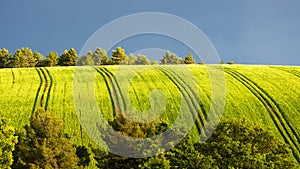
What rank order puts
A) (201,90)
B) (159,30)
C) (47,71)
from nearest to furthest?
(159,30) → (201,90) → (47,71)

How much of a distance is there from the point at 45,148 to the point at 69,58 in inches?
3496

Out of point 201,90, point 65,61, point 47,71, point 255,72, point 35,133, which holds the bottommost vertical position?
point 35,133

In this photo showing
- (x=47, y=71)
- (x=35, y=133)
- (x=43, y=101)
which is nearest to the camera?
(x=35, y=133)

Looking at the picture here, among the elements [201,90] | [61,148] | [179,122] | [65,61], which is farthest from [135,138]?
[65,61]

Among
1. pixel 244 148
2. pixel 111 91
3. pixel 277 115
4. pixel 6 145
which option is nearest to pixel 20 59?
pixel 111 91

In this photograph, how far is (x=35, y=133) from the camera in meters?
35.3

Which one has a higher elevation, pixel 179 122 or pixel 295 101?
pixel 295 101

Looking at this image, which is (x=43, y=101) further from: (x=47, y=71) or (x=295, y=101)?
(x=295, y=101)

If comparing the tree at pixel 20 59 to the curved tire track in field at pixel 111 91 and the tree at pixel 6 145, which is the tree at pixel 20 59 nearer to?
the curved tire track in field at pixel 111 91

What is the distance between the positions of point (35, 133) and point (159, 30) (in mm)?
14842

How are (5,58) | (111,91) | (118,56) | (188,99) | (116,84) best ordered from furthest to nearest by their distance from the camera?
(5,58)
(118,56)
(116,84)
(111,91)
(188,99)

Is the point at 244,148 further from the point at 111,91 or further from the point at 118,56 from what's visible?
the point at 118,56

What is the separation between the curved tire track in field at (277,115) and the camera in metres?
51.9

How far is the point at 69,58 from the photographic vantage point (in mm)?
119812
